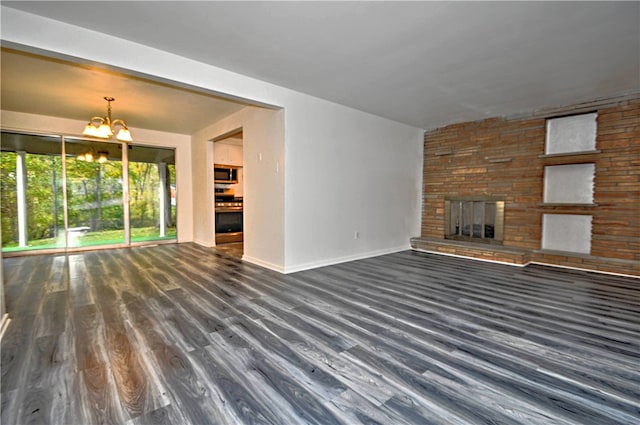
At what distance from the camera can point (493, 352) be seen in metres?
2.07

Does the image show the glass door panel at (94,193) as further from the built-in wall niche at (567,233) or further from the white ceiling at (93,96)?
the built-in wall niche at (567,233)

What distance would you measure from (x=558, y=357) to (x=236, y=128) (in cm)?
516

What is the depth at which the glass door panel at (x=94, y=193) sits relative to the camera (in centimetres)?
591

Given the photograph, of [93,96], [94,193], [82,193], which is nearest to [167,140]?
[94,193]

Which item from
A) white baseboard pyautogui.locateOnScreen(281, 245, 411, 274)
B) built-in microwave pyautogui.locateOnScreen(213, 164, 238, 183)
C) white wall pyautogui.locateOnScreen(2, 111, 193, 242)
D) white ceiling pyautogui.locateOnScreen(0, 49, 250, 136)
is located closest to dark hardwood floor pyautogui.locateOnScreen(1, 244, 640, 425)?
white baseboard pyautogui.locateOnScreen(281, 245, 411, 274)

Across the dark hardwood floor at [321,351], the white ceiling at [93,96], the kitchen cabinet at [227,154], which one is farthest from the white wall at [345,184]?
the kitchen cabinet at [227,154]

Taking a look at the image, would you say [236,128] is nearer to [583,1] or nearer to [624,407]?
[583,1]

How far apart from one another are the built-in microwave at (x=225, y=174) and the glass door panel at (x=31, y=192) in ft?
9.91

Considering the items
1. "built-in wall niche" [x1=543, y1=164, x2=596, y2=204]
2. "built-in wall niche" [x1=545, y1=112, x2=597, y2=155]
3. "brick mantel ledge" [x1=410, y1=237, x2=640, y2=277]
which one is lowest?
"brick mantel ledge" [x1=410, y1=237, x2=640, y2=277]

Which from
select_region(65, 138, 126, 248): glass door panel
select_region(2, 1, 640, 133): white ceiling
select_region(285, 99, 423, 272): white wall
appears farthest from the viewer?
select_region(65, 138, 126, 248): glass door panel

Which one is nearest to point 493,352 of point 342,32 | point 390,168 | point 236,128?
point 342,32

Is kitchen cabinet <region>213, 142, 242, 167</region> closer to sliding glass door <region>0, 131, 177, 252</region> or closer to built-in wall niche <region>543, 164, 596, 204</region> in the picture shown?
sliding glass door <region>0, 131, 177, 252</region>

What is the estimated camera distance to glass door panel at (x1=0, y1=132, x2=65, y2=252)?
17.8 feet

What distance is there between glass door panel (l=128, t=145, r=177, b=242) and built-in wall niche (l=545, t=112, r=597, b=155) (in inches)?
303
